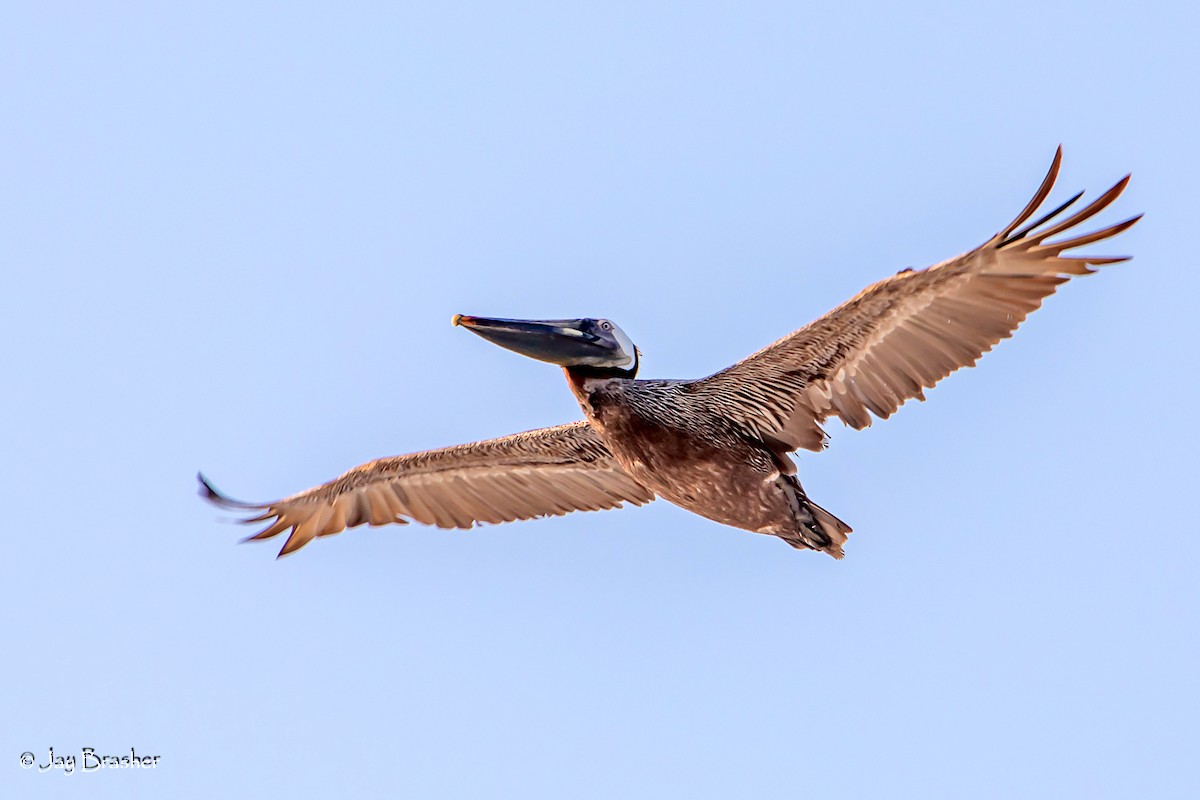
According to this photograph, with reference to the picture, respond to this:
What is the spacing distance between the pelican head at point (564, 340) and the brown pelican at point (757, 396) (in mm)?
11

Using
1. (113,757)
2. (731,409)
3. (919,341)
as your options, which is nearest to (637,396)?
(731,409)

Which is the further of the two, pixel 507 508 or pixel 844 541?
pixel 507 508

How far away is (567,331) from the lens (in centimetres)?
1198

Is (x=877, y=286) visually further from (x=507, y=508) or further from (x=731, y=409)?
(x=507, y=508)

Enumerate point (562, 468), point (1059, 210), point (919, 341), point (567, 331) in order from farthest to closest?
point (562, 468), point (567, 331), point (919, 341), point (1059, 210)

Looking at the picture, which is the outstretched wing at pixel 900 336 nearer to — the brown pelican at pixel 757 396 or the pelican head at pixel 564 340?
the brown pelican at pixel 757 396

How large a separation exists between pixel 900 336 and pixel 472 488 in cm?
425

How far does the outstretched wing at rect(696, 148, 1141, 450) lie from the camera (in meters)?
10.4

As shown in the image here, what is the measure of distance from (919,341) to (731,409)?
61.5 inches

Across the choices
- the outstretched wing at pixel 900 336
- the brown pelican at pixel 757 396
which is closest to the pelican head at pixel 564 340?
the brown pelican at pixel 757 396

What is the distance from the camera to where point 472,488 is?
13.4m

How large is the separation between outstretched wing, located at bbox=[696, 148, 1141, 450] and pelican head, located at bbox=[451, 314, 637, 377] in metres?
0.83

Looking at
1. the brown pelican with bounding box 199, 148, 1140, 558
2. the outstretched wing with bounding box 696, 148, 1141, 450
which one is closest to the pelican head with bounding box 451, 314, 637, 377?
the brown pelican with bounding box 199, 148, 1140, 558

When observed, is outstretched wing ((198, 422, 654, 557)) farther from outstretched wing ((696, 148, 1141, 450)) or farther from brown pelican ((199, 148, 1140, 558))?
outstretched wing ((696, 148, 1141, 450))
